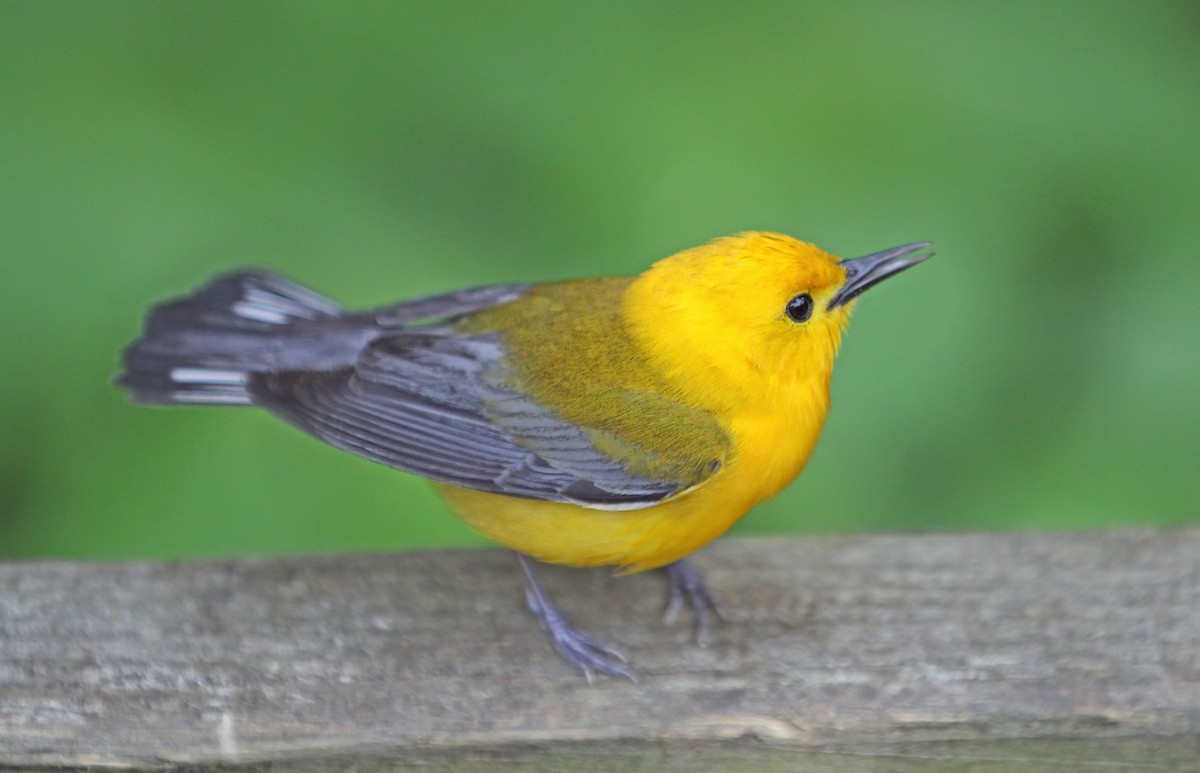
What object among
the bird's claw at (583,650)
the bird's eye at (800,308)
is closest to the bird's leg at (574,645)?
the bird's claw at (583,650)

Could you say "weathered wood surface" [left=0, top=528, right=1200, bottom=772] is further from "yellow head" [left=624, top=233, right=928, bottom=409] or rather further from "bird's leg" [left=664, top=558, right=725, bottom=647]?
"yellow head" [left=624, top=233, right=928, bottom=409]

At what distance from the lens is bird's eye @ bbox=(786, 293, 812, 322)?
8.00ft

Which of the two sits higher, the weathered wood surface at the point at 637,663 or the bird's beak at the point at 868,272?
the bird's beak at the point at 868,272

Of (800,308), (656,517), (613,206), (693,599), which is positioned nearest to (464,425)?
(656,517)

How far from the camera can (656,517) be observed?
2379mm

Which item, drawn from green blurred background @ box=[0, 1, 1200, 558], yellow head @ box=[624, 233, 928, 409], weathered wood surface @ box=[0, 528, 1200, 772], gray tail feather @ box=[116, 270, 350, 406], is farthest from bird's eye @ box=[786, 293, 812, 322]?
gray tail feather @ box=[116, 270, 350, 406]

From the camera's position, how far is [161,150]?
298 cm

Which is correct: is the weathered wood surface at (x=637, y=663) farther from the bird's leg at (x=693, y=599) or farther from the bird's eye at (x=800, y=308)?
the bird's eye at (x=800, y=308)

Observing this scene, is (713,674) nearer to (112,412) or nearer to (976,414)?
(976,414)

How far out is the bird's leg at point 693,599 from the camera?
2334mm

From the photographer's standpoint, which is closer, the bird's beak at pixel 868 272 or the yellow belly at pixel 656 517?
the yellow belly at pixel 656 517

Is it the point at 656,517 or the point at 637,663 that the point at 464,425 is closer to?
the point at 656,517

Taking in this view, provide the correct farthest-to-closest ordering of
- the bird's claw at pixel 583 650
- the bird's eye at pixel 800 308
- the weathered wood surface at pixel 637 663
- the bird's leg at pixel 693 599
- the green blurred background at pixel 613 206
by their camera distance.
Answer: the green blurred background at pixel 613 206, the bird's eye at pixel 800 308, the bird's leg at pixel 693 599, the bird's claw at pixel 583 650, the weathered wood surface at pixel 637 663

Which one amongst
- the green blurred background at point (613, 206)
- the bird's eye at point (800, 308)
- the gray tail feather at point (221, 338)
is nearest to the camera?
the bird's eye at point (800, 308)
